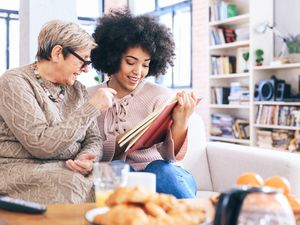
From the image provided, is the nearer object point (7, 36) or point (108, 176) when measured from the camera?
point (108, 176)

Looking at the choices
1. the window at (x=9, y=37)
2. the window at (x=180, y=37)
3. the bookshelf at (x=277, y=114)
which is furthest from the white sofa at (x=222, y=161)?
the window at (x=9, y=37)

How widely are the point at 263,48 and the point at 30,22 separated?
2.84m

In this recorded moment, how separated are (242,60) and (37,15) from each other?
2897mm

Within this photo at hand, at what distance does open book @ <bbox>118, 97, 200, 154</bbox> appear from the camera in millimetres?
1562

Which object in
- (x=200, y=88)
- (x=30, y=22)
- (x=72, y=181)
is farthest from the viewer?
(x=200, y=88)

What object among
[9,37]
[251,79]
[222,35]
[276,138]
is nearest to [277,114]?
[276,138]

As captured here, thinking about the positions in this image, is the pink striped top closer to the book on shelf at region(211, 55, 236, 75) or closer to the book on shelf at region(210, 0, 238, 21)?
the book on shelf at region(211, 55, 236, 75)

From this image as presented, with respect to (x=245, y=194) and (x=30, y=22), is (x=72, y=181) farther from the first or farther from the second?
(x=30, y=22)

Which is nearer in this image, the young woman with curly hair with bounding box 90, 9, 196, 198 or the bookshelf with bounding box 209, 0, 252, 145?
the young woman with curly hair with bounding box 90, 9, 196, 198

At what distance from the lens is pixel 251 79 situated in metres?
4.79

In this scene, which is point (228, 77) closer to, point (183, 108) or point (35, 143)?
point (183, 108)

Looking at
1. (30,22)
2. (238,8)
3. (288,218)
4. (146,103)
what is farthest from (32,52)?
(238,8)

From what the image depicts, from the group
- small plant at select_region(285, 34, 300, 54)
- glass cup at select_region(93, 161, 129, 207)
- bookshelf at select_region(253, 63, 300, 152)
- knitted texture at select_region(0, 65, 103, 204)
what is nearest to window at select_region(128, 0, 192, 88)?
bookshelf at select_region(253, 63, 300, 152)

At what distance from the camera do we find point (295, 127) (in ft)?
14.4
